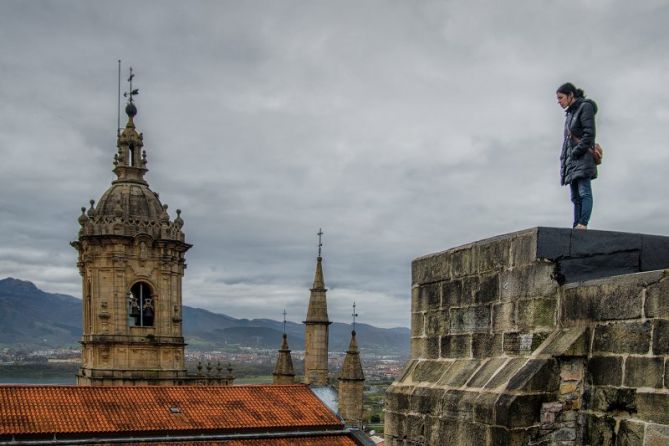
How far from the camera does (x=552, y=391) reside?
4105mm

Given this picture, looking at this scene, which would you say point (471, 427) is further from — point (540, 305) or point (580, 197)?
point (580, 197)

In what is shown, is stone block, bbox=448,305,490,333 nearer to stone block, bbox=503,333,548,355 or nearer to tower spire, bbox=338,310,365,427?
stone block, bbox=503,333,548,355

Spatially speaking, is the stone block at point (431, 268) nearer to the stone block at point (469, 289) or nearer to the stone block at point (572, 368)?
the stone block at point (469, 289)

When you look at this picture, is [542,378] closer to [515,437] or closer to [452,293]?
[515,437]

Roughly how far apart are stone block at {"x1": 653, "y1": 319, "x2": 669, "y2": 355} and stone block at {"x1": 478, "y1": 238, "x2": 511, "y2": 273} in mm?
1160

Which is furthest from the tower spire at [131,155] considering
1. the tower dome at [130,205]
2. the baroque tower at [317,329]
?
the baroque tower at [317,329]

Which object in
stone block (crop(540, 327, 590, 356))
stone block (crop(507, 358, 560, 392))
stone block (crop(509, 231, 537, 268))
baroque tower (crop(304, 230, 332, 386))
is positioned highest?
stone block (crop(509, 231, 537, 268))

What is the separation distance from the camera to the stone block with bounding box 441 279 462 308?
206 inches

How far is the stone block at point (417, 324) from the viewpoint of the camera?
572cm

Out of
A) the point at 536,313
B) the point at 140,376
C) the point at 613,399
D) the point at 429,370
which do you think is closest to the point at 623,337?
the point at 613,399

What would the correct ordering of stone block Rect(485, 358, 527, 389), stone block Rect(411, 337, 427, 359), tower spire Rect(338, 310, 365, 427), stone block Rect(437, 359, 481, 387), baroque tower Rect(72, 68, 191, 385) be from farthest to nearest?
baroque tower Rect(72, 68, 191, 385), tower spire Rect(338, 310, 365, 427), stone block Rect(411, 337, 427, 359), stone block Rect(437, 359, 481, 387), stone block Rect(485, 358, 527, 389)

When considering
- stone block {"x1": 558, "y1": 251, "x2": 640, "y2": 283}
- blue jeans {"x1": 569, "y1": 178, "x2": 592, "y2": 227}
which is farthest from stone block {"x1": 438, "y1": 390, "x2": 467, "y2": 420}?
blue jeans {"x1": 569, "y1": 178, "x2": 592, "y2": 227}

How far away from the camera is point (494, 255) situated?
4.84 m

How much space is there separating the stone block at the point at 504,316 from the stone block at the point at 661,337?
3.31 ft
